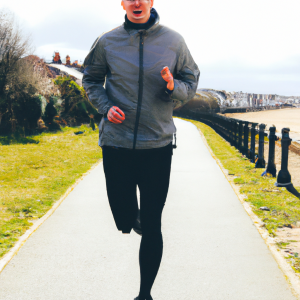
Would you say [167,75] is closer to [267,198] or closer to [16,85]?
[267,198]

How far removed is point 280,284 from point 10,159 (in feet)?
32.8

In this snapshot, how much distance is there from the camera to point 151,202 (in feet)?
8.76

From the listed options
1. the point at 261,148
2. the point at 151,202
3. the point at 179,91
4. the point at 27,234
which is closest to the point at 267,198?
the point at 261,148

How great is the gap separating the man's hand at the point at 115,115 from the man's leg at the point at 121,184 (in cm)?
22

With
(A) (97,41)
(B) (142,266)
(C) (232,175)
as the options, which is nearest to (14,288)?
(B) (142,266)

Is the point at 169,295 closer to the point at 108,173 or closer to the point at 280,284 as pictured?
the point at 280,284

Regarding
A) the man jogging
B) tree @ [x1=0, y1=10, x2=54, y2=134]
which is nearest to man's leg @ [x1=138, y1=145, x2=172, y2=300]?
the man jogging

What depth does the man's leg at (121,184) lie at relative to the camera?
2.67 metres

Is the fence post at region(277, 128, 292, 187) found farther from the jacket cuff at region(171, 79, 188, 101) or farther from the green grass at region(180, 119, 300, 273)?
the jacket cuff at region(171, 79, 188, 101)

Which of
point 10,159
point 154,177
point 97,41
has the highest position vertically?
point 97,41

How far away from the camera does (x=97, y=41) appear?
2.68m

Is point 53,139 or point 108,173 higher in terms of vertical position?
point 108,173

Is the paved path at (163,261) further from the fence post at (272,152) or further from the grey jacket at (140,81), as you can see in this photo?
the fence post at (272,152)

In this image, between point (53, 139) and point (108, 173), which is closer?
point (108, 173)
